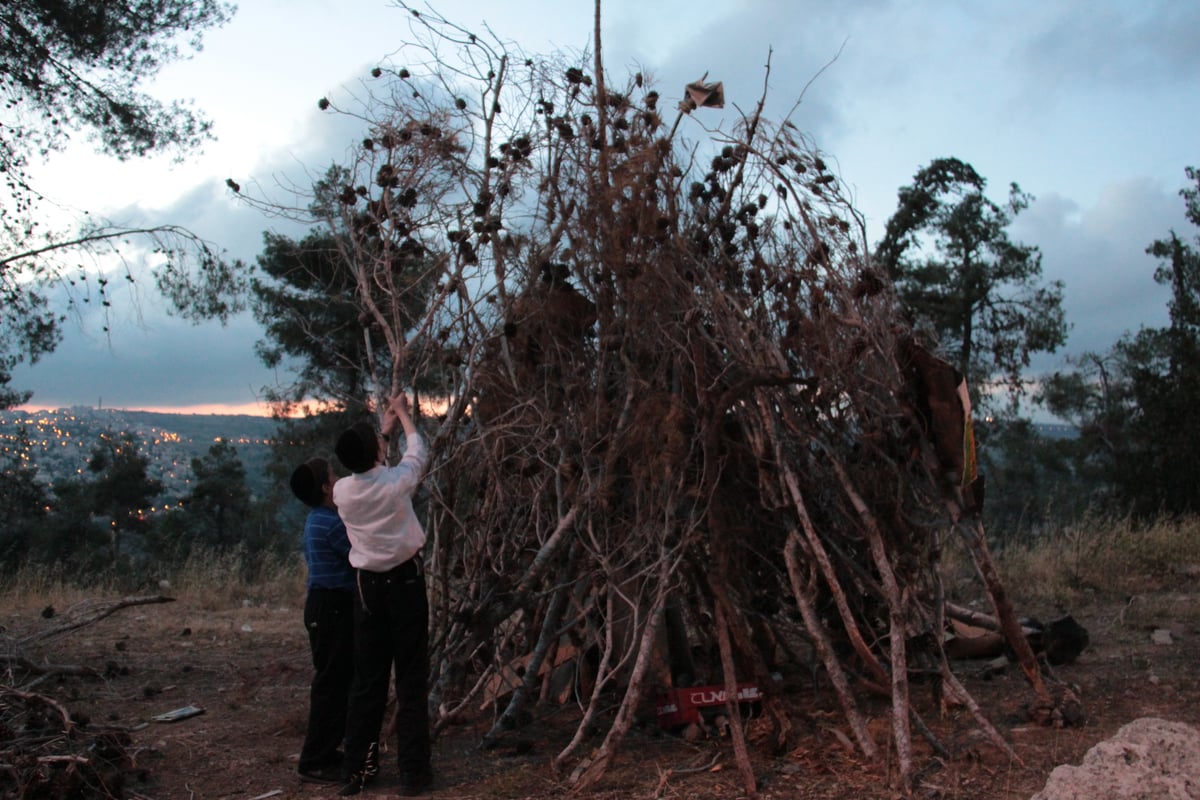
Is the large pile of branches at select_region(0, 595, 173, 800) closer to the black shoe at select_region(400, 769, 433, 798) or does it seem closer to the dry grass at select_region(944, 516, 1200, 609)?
the black shoe at select_region(400, 769, 433, 798)

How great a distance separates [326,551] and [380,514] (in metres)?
0.55

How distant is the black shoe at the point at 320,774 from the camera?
15.3 ft

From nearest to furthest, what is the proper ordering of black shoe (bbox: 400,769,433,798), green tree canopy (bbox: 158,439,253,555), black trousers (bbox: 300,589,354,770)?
1. black shoe (bbox: 400,769,433,798)
2. black trousers (bbox: 300,589,354,770)
3. green tree canopy (bbox: 158,439,253,555)

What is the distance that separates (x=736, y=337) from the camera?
5.07 m

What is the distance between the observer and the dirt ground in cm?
436

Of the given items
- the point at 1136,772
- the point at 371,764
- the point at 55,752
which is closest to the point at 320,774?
the point at 371,764

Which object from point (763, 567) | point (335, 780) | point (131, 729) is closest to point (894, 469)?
point (763, 567)

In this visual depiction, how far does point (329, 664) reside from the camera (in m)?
4.82

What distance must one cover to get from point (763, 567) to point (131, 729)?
364 cm

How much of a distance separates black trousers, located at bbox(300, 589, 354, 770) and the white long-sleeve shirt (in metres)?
0.47

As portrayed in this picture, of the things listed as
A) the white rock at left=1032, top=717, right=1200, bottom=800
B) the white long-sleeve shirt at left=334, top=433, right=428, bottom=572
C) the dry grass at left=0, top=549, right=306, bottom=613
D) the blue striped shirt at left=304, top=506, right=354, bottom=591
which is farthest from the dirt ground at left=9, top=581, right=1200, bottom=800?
the dry grass at left=0, top=549, right=306, bottom=613

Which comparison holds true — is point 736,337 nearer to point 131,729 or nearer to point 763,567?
point 763,567

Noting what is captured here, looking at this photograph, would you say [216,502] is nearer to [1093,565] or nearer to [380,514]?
[1093,565]

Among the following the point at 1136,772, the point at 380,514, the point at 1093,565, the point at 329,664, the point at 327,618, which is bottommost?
the point at 1136,772
